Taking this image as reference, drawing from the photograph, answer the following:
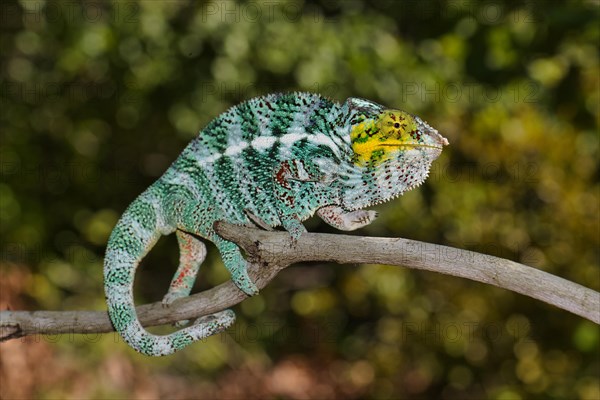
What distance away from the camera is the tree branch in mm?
1984

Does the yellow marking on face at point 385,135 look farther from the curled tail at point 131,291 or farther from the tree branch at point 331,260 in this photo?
the curled tail at point 131,291

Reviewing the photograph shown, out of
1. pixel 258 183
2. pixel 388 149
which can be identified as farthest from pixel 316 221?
pixel 388 149

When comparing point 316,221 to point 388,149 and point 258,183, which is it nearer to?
point 258,183

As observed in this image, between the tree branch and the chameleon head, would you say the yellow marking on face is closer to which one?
the chameleon head

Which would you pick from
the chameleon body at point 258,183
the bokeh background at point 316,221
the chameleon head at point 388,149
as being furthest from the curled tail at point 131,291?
the bokeh background at point 316,221

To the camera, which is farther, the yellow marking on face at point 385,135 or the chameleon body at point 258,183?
the chameleon body at point 258,183

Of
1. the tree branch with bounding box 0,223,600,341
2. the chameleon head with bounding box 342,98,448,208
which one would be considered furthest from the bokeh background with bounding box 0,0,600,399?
the tree branch with bounding box 0,223,600,341

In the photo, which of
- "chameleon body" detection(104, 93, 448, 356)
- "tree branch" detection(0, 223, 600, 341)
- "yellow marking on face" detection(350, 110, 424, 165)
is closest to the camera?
"tree branch" detection(0, 223, 600, 341)

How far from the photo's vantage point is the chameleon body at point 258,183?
2412mm

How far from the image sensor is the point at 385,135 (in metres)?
2.30

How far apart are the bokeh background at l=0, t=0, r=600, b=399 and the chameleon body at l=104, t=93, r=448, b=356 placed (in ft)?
7.83

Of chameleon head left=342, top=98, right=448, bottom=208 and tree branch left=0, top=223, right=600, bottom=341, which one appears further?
chameleon head left=342, top=98, right=448, bottom=208

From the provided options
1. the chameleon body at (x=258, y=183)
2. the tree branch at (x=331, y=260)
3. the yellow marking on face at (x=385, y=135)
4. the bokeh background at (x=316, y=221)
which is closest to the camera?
the tree branch at (x=331, y=260)

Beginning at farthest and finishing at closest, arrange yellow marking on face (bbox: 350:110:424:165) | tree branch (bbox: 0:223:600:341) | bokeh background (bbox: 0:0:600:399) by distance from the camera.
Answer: bokeh background (bbox: 0:0:600:399) < yellow marking on face (bbox: 350:110:424:165) < tree branch (bbox: 0:223:600:341)
